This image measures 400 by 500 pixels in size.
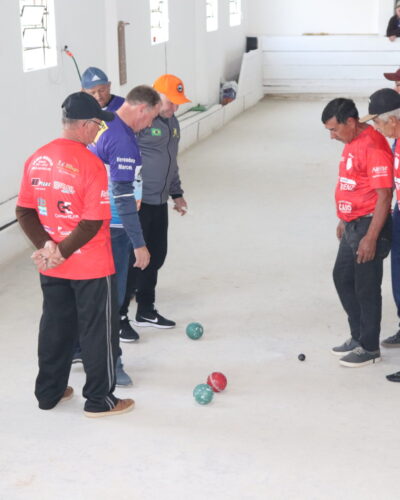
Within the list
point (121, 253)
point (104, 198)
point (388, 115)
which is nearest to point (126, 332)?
point (121, 253)

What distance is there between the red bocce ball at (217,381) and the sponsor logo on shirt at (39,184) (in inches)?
47.9

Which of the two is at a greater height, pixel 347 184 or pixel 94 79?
pixel 94 79

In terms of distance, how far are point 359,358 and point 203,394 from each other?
0.91 metres

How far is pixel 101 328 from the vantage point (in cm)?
322

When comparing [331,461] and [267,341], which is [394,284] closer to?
[267,341]

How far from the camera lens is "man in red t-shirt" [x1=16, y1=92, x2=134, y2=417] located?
3.00 m

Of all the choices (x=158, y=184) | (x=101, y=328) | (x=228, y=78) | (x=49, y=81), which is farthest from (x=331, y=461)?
(x=228, y=78)

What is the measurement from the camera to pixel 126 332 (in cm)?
421

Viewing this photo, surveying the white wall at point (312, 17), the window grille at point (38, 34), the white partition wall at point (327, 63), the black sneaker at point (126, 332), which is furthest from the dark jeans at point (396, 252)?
the white wall at point (312, 17)

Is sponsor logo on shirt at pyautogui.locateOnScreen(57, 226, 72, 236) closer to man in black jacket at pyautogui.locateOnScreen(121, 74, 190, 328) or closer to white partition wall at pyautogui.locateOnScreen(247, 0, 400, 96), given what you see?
man in black jacket at pyautogui.locateOnScreen(121, 74, 190, 328)

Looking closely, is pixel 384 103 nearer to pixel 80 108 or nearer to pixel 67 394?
pixel 80 108

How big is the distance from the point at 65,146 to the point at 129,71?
19.2ft

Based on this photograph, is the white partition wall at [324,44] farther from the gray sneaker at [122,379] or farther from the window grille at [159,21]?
the gray sneaker at [122,379]

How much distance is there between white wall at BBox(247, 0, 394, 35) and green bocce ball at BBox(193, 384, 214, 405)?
42.7 ft
